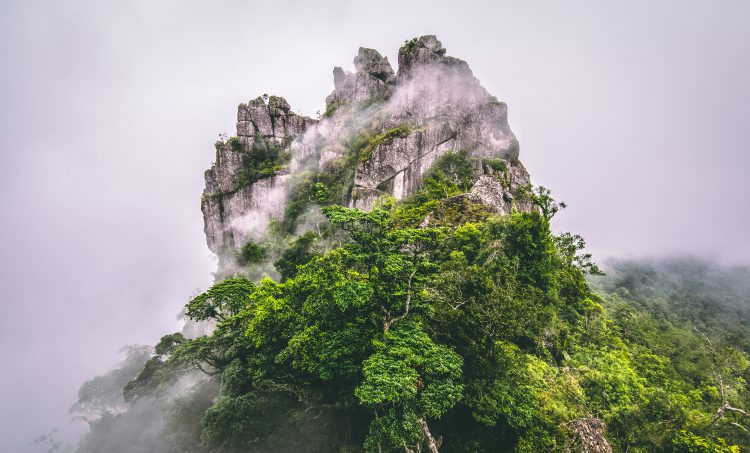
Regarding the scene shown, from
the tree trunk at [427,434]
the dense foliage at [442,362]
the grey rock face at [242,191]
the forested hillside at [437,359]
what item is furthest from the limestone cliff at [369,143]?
the tree trunk at [427,434]

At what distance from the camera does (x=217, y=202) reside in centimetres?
5288

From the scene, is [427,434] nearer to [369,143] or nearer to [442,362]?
[442,362]

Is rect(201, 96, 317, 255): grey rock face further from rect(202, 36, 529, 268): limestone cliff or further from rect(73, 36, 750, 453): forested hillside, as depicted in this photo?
rect(73, 36, 750, 453): forested hillside

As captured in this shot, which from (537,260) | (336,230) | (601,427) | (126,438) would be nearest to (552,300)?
(537,260)

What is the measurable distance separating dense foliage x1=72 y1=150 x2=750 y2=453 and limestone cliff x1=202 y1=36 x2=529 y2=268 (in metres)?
23.8

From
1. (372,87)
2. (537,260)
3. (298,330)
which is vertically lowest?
(298,330)

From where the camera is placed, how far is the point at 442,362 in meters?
11.9

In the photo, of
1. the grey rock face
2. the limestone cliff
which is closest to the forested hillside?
the limestone cliff

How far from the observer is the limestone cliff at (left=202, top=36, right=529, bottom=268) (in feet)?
154

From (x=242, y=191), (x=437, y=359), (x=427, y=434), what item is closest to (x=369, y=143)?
(x=242, y=191)

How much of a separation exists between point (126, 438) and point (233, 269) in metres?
22.1

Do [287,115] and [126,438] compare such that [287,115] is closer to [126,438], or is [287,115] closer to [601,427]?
[126,438]

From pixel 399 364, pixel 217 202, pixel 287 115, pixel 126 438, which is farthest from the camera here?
pixel 287 115

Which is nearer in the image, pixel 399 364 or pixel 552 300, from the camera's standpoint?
pixel 399 364
